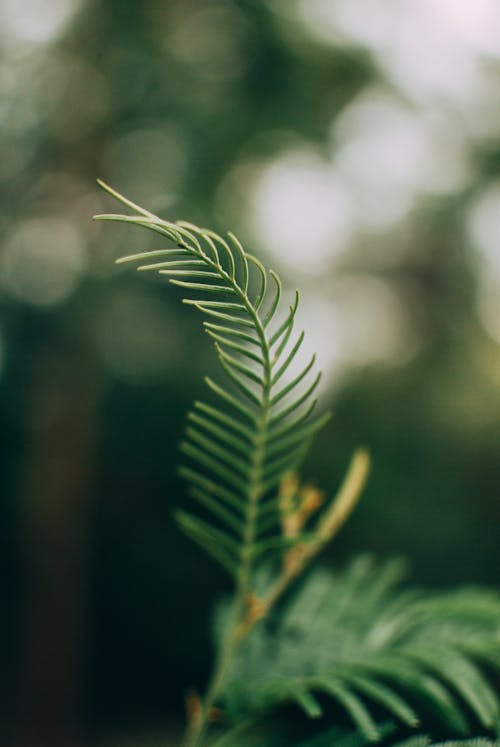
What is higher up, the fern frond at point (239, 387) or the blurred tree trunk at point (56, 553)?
the fern frond at point (239, 387)

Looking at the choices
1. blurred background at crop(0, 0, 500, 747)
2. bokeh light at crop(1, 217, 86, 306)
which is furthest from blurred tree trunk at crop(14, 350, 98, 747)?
bokeh light at crop(1, 217, 86, 306)

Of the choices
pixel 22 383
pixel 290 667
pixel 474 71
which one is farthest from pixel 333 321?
pixel 290 667

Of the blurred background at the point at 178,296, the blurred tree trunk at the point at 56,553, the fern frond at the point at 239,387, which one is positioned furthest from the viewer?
the blurred tree trunk at the point at 56,553

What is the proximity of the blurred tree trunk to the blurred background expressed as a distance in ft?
0.05

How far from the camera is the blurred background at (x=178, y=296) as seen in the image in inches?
141

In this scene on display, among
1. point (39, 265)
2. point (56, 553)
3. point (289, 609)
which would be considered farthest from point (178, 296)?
point (289, 609)

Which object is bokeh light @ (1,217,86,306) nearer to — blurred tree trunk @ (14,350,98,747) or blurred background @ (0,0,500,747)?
blurred background @ (0,0,500,747)

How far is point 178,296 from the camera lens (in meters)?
3.85

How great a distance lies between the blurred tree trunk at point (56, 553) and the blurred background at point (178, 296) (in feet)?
0.05

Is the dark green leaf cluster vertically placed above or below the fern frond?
below

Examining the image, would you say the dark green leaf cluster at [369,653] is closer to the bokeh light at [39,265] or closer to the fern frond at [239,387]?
the fern frond at [239,387]

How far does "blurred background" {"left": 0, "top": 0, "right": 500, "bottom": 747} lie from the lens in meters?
3.59

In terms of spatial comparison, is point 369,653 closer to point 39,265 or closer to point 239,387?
point 239,387

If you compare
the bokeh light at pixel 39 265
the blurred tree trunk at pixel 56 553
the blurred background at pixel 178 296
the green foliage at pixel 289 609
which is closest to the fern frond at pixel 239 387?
the green foliage at pixel 289 609
